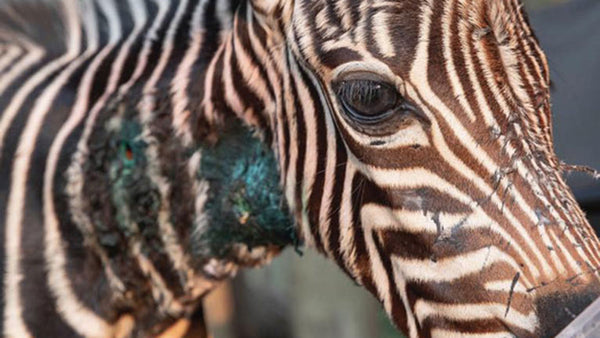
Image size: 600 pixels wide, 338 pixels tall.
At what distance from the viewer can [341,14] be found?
2.51 metres

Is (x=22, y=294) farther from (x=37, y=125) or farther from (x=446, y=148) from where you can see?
(x=446, y=148)

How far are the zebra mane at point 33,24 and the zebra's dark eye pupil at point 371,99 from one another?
1.20m

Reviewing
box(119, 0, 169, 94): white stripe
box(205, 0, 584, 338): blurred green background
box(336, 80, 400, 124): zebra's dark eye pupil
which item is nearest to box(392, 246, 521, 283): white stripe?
box(336, 80, 400, 124): zebra's dark eye pupil

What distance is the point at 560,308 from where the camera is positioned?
221 centimetres

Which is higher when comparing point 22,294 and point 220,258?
point 22,294

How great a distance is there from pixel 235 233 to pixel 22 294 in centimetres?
67

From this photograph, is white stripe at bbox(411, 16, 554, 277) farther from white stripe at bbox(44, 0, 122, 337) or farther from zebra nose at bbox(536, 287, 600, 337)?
white stripe at bbox(44, 0, 122, 337)

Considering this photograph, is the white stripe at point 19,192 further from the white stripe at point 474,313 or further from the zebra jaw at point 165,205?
the white stripe at point 474,313

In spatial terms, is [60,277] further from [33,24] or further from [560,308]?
[560,308]

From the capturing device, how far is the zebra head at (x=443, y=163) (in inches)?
90.0

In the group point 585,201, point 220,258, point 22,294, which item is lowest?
point 585,201

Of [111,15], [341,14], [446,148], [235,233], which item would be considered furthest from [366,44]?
[111,15]

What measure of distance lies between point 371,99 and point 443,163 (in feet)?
0.81

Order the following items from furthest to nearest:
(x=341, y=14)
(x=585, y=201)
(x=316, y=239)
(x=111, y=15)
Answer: (x=585, y=201), (x=111, y=15), (x=316, y=239), (x=341, y=14)
